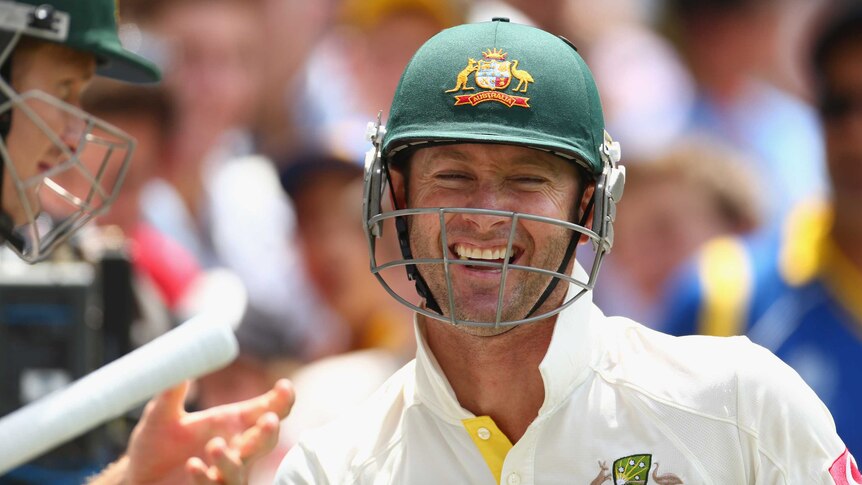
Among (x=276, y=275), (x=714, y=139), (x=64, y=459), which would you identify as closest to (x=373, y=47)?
(x=276, y=275)

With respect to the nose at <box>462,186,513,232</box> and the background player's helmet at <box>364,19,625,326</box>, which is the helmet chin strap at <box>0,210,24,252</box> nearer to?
the background player's helmet at <box>364,19,625,326</box>

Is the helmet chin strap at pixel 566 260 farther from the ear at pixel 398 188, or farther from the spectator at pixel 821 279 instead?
the spectator at pixel 821 279

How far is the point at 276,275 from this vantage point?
6.82 metres

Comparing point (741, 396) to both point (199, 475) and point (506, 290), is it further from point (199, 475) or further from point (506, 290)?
point (199, 475)

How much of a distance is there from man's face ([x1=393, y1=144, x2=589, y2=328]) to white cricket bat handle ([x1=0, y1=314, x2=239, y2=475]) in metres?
0.54

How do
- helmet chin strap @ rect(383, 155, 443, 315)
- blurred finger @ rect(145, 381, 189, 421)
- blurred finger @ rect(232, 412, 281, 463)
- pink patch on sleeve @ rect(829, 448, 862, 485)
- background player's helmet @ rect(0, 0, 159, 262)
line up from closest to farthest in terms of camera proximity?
pink patch on sleeve @ rect(829, 448, 862, 485)
blurred finger @ rect(232, 412, 281, 463)
helmet chin strap @ rect(383, 155, 443, 315)
blurred finger @ rect(145, 381, 189, 421)
background player's helmet @ rect(0, 0, 159, 262)

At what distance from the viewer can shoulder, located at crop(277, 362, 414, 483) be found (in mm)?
3389

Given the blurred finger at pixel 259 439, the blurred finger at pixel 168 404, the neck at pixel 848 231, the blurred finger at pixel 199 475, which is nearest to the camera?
the blurred finger at pixel 199 475

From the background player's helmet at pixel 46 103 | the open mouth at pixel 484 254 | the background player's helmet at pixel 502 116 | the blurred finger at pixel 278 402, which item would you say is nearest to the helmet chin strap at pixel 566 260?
the background player's helmet at pixel 502 116

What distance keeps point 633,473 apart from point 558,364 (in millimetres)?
295

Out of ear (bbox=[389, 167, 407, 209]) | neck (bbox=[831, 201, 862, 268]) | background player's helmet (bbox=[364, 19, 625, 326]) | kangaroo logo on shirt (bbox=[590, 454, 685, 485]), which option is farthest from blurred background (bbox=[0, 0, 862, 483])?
kangaroo logo on shirt (bbox=[590, 454, 685, 485])

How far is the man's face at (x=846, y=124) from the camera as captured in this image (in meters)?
5.81

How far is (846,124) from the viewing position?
19.1 feet

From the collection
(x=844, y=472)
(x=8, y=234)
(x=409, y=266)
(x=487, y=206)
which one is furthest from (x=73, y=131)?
(x=844, y=472)
